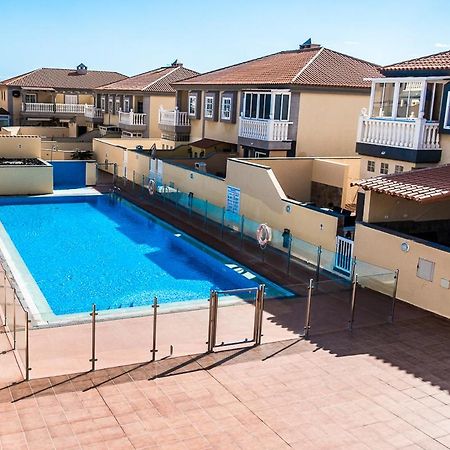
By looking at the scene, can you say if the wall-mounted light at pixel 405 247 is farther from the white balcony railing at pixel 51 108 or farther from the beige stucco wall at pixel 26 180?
the white balcony railing at pixel 51 108

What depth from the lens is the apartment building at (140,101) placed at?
44812 millimetres

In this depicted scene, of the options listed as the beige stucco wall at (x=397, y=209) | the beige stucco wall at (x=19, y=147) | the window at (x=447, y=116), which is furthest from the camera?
the beige stucco wall at (x=19, y=147)

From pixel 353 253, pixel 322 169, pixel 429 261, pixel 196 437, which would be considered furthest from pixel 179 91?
pixel 196 437

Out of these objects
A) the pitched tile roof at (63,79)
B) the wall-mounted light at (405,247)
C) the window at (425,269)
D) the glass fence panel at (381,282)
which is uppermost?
the pitched tile roof at (63,79)

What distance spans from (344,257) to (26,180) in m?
Answer: 20.0

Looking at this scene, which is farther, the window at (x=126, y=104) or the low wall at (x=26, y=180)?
the window at (x=126, y=104)

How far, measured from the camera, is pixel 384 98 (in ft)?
74.6

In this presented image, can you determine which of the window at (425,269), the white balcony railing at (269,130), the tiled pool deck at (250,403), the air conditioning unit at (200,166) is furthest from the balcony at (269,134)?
the tiled pool deck at (250,403)

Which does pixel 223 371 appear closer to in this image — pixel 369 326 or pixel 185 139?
pixel 369 326

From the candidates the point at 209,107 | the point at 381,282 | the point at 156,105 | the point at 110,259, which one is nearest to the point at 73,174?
the point at 209,107

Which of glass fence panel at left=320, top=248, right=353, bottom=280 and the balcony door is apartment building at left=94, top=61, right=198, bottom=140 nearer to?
the balcony door

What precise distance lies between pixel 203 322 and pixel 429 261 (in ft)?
20.1

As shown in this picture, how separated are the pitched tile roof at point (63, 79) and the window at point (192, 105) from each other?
929 inches

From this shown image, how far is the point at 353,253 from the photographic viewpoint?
18.5 meters
